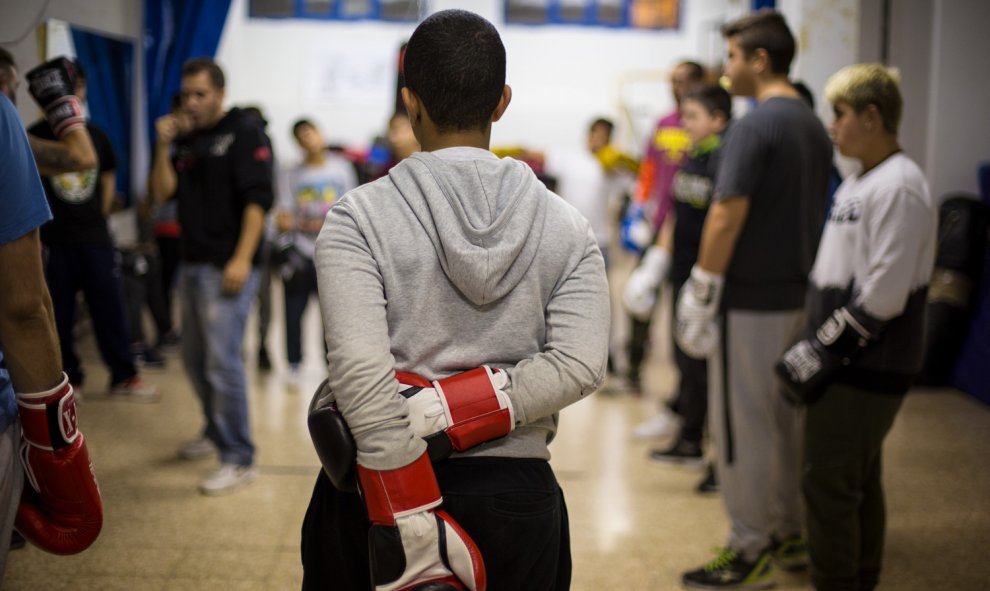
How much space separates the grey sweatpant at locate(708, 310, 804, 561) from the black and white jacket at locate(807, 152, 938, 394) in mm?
261

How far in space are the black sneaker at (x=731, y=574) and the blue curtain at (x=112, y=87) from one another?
2.00m

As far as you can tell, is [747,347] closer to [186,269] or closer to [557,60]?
[186,269]

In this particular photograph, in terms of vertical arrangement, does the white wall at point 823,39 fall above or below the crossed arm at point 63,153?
above

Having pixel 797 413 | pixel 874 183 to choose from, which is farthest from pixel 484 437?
pixel 797 413

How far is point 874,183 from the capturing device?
237cm

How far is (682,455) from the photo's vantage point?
13.0 feet

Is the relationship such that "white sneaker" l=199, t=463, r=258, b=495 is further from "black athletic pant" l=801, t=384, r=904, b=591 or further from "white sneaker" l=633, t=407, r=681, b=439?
"black athletic pant" l=801, t=384, r=904, b=591

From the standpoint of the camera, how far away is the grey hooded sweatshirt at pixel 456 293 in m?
1.34

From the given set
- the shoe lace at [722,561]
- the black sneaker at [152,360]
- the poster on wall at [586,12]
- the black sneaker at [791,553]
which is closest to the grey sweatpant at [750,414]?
the shoe lace at [722,561]

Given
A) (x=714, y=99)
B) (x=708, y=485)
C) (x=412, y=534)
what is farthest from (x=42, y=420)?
(x=714, y=99)

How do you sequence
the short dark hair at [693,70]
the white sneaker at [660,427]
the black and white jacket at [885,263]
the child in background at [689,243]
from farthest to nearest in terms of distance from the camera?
the short dark hair at [693,70] → the white sneaker at [660,427] → the child in background at [689,243] → the black and white jacket at [885,263]

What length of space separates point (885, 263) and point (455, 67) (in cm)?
138

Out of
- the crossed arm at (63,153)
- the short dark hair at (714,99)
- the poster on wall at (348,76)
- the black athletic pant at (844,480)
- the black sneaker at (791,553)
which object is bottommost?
the black sneaker at (791,553)

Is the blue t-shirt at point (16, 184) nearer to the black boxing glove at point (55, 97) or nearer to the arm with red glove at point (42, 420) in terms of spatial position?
the arm with red glove at point (42, 420)
